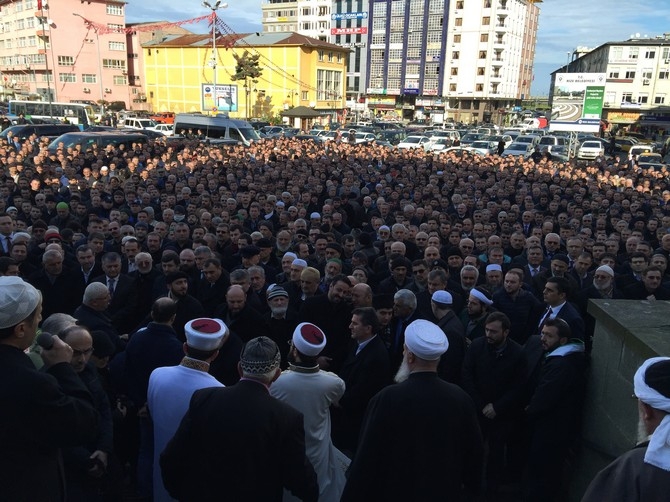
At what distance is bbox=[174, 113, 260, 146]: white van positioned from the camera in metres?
26.4

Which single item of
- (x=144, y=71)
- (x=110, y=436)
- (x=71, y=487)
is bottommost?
(x=71, y=487)

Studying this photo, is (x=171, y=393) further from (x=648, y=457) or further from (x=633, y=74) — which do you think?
(x=633, y=74)

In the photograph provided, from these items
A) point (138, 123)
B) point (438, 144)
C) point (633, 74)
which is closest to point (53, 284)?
point (438, 144)

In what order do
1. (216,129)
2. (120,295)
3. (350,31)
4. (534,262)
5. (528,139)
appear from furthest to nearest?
(350,31), (528,139), (216,129), (534,262), (120,295)

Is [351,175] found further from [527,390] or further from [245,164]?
[527,390]

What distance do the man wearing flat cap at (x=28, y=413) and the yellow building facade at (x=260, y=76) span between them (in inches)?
2239

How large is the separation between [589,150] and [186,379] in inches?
1301

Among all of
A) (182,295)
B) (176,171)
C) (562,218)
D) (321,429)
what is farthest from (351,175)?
(321,429)

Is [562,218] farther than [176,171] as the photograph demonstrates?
No

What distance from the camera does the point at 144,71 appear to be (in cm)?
6756

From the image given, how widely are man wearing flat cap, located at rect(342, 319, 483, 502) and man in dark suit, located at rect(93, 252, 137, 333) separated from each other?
152 inches

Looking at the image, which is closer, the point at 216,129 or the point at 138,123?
the point at 216,129

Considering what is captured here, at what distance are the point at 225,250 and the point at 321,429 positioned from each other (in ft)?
17.1

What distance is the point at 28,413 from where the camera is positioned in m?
2.13
